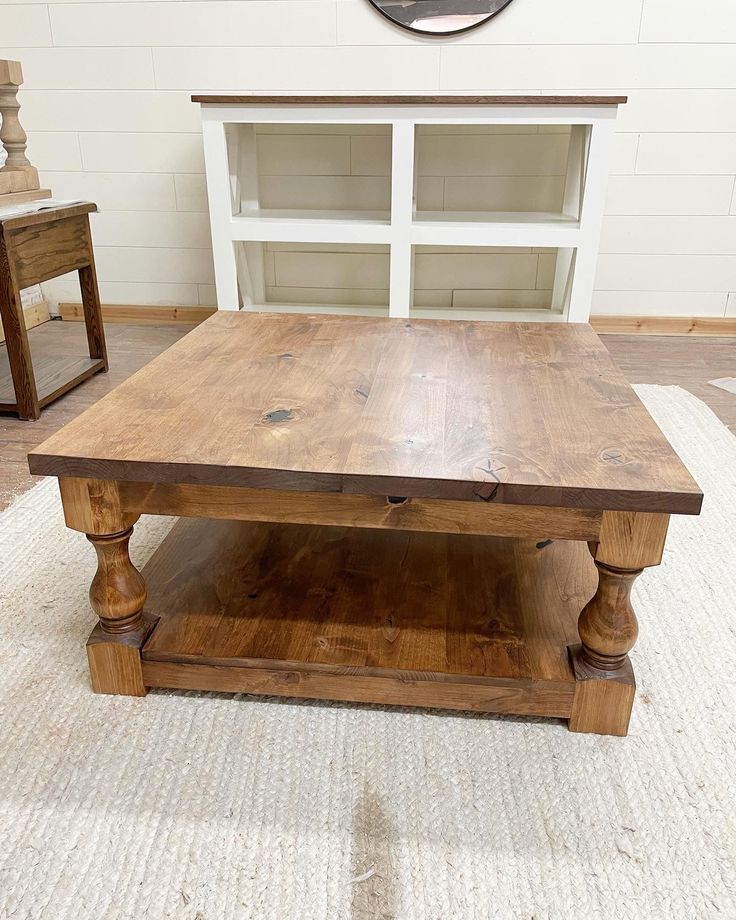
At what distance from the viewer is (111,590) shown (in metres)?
1.00

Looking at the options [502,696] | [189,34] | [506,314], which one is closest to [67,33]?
[189,34]

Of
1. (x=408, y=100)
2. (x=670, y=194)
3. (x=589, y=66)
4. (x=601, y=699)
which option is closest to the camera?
(x=601, y=699)

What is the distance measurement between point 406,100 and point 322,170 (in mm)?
666

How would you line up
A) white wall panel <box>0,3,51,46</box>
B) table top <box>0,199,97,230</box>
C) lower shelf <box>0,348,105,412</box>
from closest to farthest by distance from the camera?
table top <box>0,199,97,230</box> < lower shelf <box>0,348,105,412</box> < white wall panel <box>0,3,51,46</box>

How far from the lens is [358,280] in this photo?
3.02 meters

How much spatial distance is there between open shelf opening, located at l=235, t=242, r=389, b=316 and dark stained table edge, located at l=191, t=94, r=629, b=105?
0.65 metres

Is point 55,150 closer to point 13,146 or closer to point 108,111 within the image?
point 108,111

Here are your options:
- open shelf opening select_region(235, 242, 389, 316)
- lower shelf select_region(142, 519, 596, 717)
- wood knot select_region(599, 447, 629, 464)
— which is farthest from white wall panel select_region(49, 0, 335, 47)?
wood knot select_region(599, 447, 629, 464)

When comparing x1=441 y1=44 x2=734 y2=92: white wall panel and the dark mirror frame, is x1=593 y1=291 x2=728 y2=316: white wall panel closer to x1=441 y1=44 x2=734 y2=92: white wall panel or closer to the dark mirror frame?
x1=441 y1=44 x2=734 y2=92: white wall panel

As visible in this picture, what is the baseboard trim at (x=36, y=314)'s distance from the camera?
3.02m

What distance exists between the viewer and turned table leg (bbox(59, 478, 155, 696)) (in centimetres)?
94

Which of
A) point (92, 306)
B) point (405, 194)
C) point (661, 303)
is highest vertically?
point (405, 194)

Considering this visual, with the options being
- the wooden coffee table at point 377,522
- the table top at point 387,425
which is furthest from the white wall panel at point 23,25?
the wooden coffee table at point 377,522

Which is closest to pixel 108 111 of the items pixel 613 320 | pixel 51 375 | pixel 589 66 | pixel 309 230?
pixel 309 230
